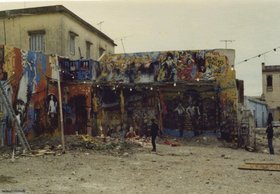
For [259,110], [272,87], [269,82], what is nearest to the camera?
[259,110]

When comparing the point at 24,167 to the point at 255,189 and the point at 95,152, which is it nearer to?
the point at 95,152

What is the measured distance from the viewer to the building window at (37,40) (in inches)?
949

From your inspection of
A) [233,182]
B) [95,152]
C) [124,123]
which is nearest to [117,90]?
[124,123]

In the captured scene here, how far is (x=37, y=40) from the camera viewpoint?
24.3 m

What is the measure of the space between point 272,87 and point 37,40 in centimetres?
3328

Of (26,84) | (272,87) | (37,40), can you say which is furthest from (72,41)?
(272,87)

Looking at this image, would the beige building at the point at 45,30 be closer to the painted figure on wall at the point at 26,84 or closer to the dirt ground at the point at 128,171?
the painted figure on wall at the point at 26,84

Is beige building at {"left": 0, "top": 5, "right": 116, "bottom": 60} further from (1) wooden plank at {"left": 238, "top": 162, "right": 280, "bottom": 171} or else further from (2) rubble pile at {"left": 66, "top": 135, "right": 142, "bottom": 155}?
(1) wooden plank at {"left": 238, "top": 162, "right": 280, "bottom": 171}

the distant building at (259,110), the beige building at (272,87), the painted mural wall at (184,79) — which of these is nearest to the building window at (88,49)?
the painted mural wall at (184,79)

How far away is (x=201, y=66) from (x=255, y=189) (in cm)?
1257

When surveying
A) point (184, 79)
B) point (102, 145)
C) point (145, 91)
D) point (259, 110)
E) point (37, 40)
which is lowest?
point (102, 145)

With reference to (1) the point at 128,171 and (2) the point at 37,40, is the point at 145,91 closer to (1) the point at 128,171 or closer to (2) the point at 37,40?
(2) the point at 37,40

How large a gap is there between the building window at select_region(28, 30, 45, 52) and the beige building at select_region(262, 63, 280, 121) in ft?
108

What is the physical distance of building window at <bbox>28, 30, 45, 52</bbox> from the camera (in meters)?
24.1
